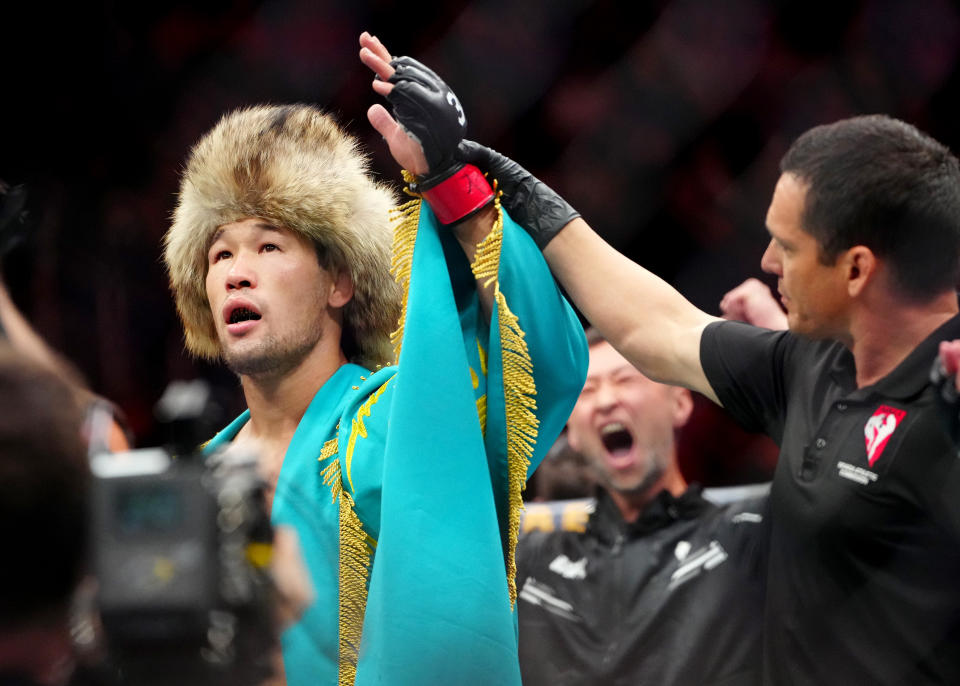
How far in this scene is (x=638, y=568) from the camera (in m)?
2.60

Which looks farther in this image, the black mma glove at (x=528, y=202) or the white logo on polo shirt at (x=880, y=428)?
the black mma glove at (x=528, y=202)

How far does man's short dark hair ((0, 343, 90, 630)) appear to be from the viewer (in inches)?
24.2

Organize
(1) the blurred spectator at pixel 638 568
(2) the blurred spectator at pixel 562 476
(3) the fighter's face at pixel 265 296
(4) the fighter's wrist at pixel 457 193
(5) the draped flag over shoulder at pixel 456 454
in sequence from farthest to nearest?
(2) the blurred spectator at pixel 562 476, (1) the blurred spectator at pixel 638 568, (3) the fighter's face at pixel 265 296, (4) the fighter's wrist at pixel 457 193, (5) the draped flag over shoulder at pixel 456 454

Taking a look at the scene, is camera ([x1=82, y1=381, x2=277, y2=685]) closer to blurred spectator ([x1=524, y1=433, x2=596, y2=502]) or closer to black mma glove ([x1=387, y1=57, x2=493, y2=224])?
black mma glove ([x1=387, y1=57, x2=493, y2=224])

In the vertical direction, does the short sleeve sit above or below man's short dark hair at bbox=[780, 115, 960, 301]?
below

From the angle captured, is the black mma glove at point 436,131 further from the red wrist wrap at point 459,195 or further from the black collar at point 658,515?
the black collar at point 658,515

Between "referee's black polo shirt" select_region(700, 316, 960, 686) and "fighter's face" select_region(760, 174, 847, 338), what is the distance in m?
0.11

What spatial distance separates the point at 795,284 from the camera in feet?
5.14

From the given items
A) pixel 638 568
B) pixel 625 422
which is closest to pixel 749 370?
pixel 638 568

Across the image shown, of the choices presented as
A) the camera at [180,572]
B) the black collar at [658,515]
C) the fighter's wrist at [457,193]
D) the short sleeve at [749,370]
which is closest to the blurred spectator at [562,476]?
the black collar at [658,515]

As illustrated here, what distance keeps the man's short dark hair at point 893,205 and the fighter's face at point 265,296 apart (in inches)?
29.8

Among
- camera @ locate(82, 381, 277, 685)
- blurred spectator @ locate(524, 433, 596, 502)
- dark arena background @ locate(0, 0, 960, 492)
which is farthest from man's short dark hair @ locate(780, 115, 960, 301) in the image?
blurred spectator @ locate(524, 433, 596, 502)

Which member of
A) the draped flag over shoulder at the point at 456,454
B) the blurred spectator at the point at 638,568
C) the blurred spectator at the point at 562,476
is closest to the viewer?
the draped flag over shoulder at the point at 456,454

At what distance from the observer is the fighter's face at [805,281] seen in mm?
1558
